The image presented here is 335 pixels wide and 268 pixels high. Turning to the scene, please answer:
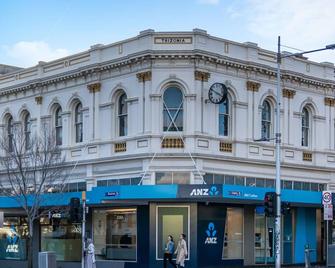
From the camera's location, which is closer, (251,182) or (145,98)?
(145,98)

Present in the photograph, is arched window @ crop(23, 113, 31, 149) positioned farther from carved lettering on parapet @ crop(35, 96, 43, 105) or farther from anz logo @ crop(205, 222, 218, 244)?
anz logo @ crop(205, 222, 218, 244)

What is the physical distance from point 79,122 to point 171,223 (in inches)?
329

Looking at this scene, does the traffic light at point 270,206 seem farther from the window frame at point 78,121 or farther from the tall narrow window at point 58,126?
the tall narrow window at point 58,126

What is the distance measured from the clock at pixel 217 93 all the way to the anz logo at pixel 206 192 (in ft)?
15.9

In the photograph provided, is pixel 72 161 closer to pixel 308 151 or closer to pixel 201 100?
pixel 201 100

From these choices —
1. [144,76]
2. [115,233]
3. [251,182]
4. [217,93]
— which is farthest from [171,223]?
[144,76]

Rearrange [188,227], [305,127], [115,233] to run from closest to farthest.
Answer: [188,227] < [115,233] < [305,127]

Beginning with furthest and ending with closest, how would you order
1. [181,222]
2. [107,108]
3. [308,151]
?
[308,151]
[107,108]
[181,222]

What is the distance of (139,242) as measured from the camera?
34.8 m

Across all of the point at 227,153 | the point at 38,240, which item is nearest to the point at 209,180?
the point at 227,153

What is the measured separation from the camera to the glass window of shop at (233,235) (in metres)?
35.7

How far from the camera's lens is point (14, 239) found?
140 feet

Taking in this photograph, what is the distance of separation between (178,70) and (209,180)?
17.8 feet

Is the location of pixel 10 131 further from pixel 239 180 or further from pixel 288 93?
pixel 288 93
